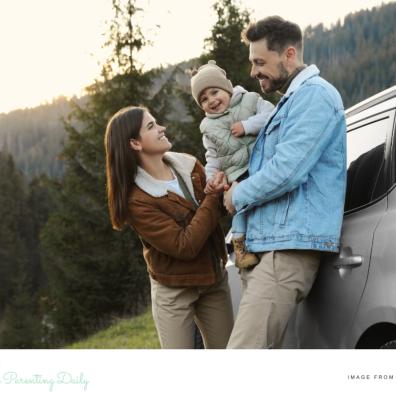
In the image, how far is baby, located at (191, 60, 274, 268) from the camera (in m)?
2.94

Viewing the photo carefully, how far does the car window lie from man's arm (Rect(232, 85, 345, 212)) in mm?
219

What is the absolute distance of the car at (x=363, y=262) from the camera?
2.28 m

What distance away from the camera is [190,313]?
321 centimetres

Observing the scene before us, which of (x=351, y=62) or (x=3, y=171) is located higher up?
(x=351, y=62)

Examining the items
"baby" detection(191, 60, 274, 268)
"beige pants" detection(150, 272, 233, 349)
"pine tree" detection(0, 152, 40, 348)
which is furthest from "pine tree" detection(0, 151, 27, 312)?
"baby" detection(191, 60, 274, 268)

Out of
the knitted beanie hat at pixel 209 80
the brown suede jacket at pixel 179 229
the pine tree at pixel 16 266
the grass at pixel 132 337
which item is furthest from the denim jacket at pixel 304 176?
the pine tree at pixel 16 266

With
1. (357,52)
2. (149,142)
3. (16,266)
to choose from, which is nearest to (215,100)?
(149,142)

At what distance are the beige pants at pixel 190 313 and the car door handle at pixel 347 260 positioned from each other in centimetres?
87

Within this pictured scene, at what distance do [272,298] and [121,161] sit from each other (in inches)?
39.5

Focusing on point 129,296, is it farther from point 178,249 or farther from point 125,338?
point 178,249

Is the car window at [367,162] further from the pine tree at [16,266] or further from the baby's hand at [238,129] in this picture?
the pine tree at [16,266]
